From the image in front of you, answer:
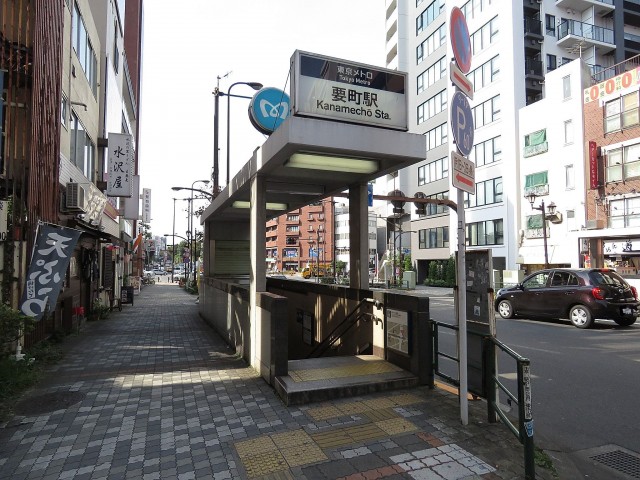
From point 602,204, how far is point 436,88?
74.3ft

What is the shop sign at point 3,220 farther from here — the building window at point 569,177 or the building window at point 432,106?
the building window at point 432,106

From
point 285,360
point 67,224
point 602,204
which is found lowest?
point 285,360

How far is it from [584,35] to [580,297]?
3396 cm

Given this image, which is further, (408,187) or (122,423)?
(408,187)

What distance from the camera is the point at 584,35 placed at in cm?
3609

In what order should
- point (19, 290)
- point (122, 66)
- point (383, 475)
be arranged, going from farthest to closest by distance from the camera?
point (122, 66)
point (19, 290)
point (383, 475)

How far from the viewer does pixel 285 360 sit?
236 inches

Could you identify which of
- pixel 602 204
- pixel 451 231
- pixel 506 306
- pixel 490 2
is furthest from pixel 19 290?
pixel 490 2

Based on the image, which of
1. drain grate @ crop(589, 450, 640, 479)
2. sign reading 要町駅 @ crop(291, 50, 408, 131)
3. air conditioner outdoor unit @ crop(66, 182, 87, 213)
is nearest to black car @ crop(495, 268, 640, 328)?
drain grate @ crop(589, 450, 640, 479)

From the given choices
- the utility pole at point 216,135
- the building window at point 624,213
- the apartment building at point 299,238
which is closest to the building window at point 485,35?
the building window at point 624,213

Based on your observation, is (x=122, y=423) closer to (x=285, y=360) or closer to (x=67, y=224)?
(x=285, y=360)

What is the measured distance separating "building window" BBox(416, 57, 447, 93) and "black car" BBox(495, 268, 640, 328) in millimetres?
32265

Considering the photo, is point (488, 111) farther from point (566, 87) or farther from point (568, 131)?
point (568, 131)

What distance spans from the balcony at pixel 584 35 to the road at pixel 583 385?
3356 cm
